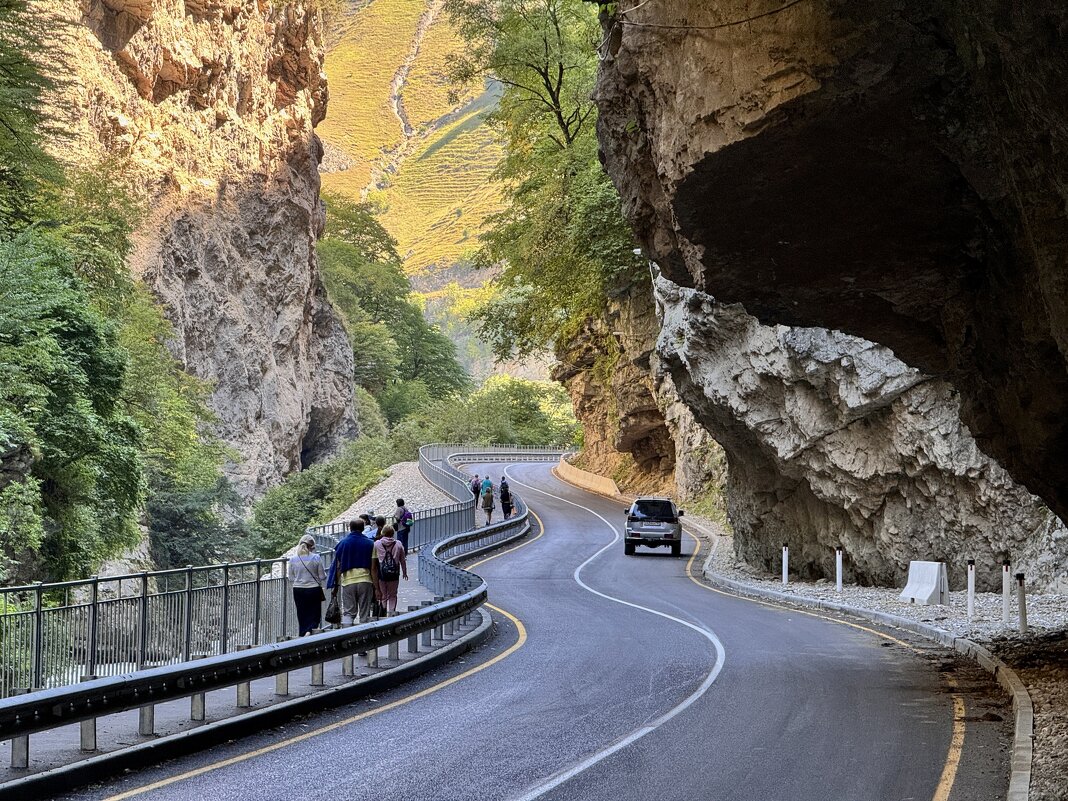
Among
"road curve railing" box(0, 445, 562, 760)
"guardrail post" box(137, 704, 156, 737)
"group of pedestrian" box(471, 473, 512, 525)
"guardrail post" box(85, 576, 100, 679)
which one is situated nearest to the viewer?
"road curve railing" box(0, 445, 562, 760)

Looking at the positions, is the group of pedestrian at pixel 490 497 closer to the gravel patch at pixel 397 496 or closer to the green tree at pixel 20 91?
the gravel patch at pixel 397 496

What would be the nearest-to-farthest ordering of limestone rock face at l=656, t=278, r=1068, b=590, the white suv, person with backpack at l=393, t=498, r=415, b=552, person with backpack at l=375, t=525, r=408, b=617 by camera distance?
person with backpack at l=375, t=525, r=408, b=617, limestone rock face at l=656, t=278, r=1068, b=590, person with backpack at l=393, t=498, r=415, b=552, the white suv

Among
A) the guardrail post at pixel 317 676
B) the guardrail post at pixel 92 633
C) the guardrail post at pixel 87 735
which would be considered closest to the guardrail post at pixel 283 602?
the guardrail post at pixel 317 676

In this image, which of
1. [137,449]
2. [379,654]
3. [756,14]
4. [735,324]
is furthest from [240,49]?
[756,14]

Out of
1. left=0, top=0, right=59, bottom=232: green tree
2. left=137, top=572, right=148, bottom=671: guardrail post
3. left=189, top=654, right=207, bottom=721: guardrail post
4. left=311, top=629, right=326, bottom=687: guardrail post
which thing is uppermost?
left=0, top=0, right=59, bottom=232: green tree

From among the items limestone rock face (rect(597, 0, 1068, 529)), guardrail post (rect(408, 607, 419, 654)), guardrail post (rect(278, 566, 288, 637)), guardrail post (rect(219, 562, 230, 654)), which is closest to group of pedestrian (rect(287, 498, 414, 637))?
guardrail post (rect(278, 566, 288, 637))

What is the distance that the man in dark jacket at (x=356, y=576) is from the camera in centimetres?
1552

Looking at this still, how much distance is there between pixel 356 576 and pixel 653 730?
5.68 m

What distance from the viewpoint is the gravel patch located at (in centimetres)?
5241

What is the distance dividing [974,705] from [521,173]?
4699 cm

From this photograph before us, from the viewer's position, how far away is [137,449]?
1287 inches

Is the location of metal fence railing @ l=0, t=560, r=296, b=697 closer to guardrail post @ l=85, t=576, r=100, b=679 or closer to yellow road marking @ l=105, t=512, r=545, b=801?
guardrail post @ l=85, t=576, r=100, b=679

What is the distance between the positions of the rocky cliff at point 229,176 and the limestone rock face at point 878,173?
134 feet

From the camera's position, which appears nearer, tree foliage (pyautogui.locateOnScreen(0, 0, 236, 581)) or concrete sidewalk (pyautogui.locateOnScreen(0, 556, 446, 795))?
concrete sidewalk (pyautogui.locateOnScreen(0, 556, 446, 795))
